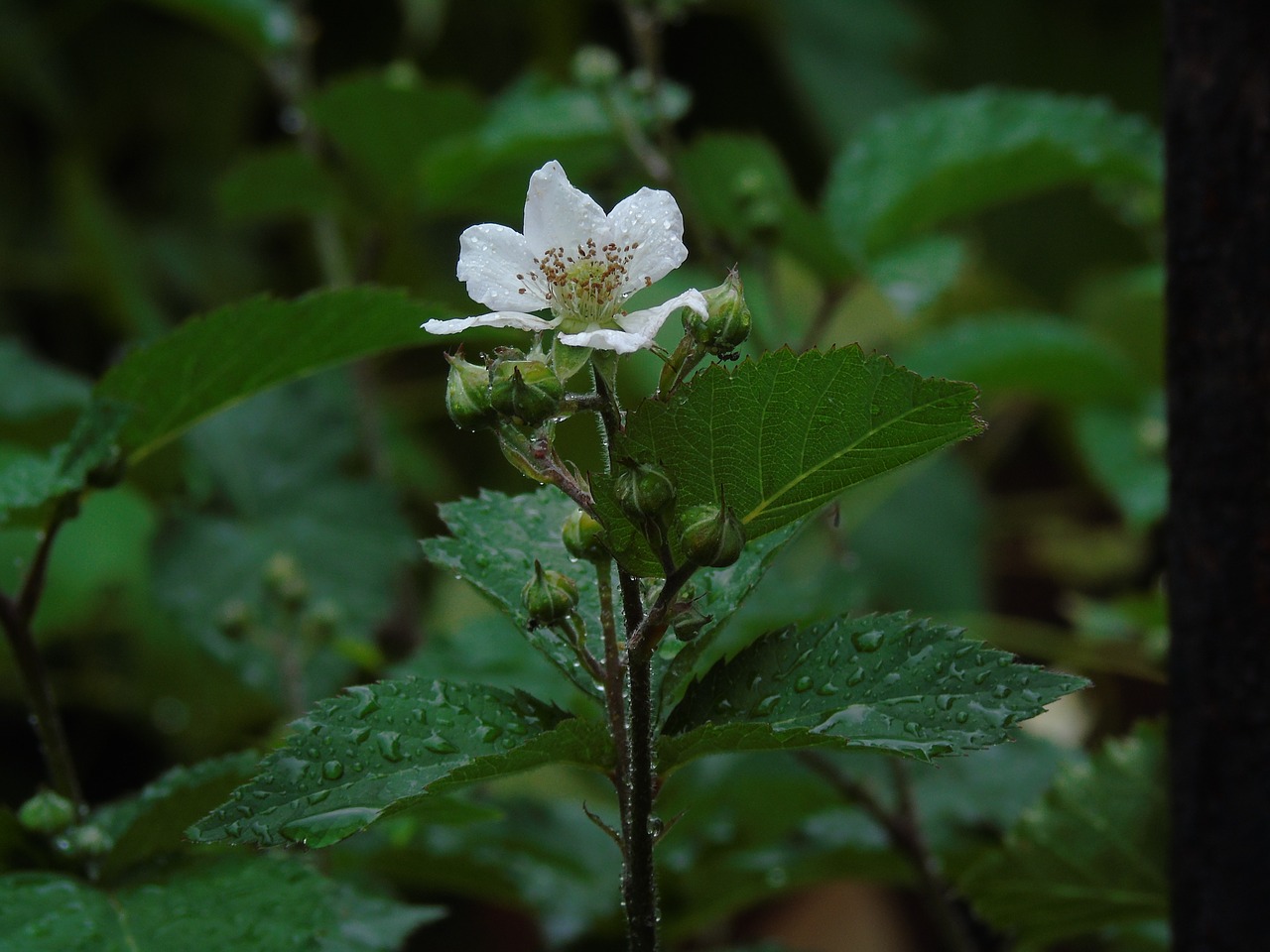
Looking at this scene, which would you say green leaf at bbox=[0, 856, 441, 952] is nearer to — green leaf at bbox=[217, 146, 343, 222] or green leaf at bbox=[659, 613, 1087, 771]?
green leaf at bbox=[659, 613, 1087, 771]

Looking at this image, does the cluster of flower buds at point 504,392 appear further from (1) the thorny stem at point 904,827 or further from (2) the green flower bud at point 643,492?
(1) the thorny stem at point 904,827

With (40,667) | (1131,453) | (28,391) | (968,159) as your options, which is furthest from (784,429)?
(1131,453)

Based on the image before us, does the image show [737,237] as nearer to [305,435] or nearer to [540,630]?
[305,435]

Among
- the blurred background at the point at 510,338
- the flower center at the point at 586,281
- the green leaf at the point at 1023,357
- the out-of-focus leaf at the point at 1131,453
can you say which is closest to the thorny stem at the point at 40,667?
the blurred background at the point at 510,338

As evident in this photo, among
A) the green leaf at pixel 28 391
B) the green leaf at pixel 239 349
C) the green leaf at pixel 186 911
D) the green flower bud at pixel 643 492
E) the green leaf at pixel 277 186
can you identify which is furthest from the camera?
the green leaf at pixel 277 186

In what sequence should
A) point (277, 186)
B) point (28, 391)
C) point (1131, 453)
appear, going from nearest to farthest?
point (28, 391) → point (277, 186) → point (1131, 453)

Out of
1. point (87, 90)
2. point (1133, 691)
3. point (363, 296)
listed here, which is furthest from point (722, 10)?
point (363, 296)

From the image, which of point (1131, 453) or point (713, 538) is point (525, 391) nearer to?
point (713, 538)
